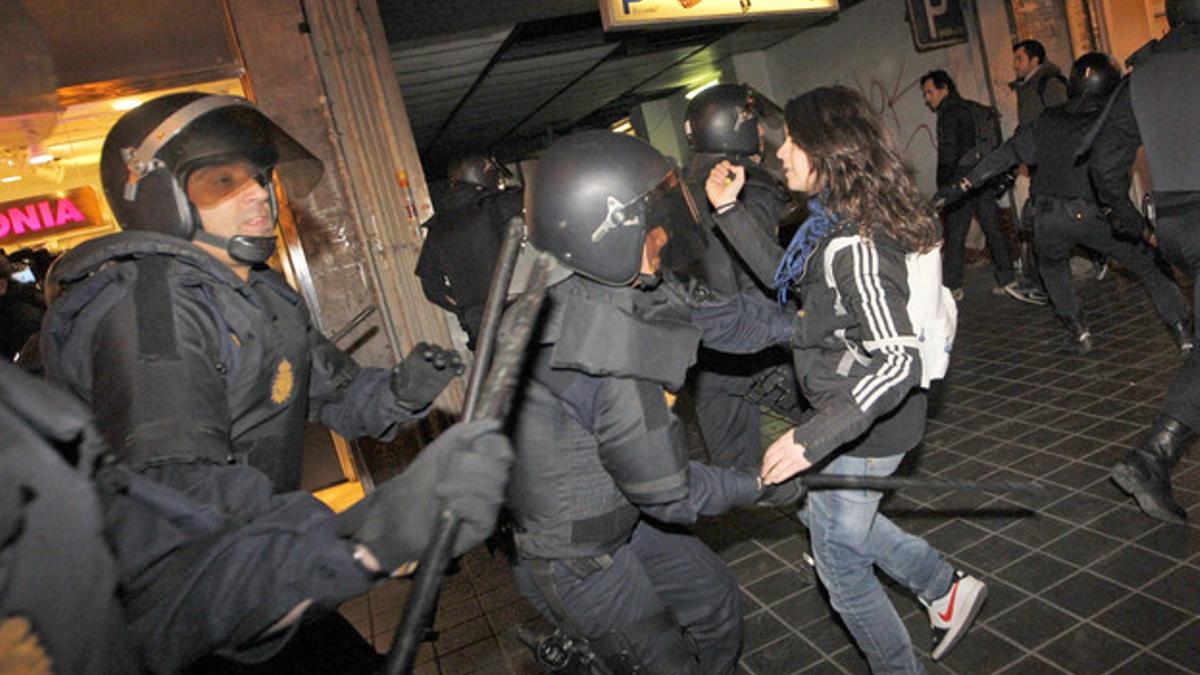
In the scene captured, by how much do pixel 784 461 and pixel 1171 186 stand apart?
2750 millimetres

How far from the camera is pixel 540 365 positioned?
2016 mm

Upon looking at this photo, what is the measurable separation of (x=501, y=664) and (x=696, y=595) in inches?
66.7

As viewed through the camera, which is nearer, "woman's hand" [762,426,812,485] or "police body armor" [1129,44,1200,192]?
"woman's hand" [762,426,812,485]

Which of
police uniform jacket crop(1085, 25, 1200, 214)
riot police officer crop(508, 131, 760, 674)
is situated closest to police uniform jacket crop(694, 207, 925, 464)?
riot police officer crop(508, 131, 760, 674)

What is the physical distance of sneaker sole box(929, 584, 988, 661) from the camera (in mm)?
2715

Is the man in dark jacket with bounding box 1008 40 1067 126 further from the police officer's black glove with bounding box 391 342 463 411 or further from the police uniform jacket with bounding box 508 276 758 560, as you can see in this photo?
the police officer's black glove with bounding box 391 342 463 411

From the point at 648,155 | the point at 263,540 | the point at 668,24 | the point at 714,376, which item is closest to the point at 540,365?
the point at 648,155

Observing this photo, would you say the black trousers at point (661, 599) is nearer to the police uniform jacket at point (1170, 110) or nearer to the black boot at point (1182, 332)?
the police uniform jacket at point (1170, 110)

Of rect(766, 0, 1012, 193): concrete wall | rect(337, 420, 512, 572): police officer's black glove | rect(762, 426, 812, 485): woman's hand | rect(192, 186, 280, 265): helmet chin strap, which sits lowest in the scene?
rect(762, 426, 812, 485): woman's hand

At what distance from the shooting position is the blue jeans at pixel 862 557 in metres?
2.40

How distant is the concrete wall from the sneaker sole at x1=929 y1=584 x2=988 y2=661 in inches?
333

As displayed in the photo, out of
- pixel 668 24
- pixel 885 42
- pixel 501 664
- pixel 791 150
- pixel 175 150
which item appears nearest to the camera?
pixel 175 150

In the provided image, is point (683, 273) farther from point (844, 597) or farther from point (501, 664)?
point (501, 664)

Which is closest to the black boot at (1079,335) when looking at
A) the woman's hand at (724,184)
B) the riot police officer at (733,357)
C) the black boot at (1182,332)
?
the black boot at (1182,332)
